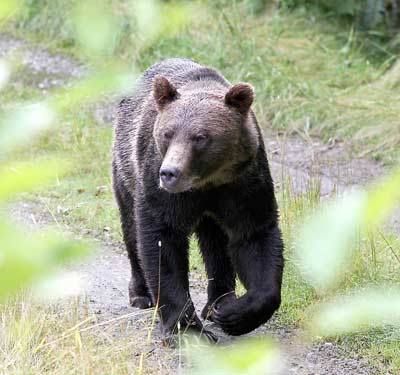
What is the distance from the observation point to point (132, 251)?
5.54 m

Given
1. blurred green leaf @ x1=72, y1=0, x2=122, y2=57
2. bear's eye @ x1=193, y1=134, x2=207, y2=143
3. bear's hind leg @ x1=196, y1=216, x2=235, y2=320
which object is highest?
blurred green leaf @ x1=72, y1=0, x2=122, y2=57

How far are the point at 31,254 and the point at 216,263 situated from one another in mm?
4078

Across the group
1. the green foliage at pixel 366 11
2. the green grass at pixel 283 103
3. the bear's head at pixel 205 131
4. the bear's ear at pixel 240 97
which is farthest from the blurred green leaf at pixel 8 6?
the green foliage at pixel 366 11

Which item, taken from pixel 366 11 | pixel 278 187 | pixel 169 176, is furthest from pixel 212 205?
pixel 366 11

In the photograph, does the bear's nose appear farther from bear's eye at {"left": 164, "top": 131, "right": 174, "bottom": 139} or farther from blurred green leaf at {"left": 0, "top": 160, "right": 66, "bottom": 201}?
blurred green leaf at {"left": 0, "top": 160, "right": 66, "bottom": 201}

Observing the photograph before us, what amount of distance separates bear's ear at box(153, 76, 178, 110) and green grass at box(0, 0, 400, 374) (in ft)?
3.55

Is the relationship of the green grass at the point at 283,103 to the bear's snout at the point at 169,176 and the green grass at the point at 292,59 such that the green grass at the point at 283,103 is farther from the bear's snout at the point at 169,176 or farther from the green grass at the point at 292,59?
the bear's snout at the point at 169,176

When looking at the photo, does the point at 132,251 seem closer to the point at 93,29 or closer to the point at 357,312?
the point at 93,29

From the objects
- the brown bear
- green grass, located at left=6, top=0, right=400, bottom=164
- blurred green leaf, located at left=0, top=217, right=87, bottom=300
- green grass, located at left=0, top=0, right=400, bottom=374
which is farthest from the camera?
green grass, located at left=6, top=0, right=400, bottom=164

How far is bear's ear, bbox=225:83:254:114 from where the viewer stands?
4482 mm

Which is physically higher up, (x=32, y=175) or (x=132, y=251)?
(x=32, y=175)

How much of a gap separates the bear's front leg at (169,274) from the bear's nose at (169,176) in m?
0.62

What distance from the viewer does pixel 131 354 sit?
152 inches

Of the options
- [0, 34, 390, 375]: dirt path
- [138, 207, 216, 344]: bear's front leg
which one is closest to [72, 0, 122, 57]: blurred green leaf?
[0, 34, 390, 375]: dirt path
